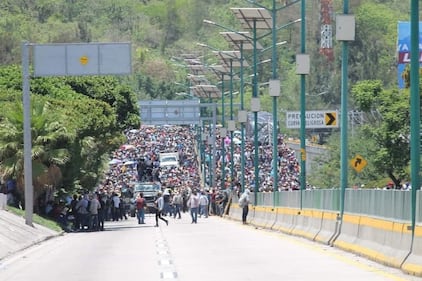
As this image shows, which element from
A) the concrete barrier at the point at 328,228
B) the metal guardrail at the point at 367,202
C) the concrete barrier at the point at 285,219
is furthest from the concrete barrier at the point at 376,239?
the concrete barrier at the point at 285,219

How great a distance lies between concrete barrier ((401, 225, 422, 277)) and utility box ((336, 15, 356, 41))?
39.9 feet

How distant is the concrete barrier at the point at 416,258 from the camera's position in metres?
21.1

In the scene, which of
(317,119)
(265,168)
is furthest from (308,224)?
(265,168)

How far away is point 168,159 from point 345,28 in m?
88.3

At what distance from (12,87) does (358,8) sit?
76.0 metres

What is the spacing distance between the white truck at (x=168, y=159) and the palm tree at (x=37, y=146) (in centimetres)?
6829

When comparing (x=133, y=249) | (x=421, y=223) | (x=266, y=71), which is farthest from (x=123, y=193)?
(x=266, y=71)

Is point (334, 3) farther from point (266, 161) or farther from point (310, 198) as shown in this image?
point (310, 198)

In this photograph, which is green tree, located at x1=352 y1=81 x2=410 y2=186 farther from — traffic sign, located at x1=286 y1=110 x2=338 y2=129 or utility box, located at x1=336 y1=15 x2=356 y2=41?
utility box, located at x1=336 y1=15 x2=356 y2=41

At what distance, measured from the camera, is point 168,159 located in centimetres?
12119

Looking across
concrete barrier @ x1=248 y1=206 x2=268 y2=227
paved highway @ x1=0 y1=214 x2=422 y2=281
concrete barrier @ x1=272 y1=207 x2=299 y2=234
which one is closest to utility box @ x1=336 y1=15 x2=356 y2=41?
paved highway @ x1=0 y1=214 x2=422 y2=281

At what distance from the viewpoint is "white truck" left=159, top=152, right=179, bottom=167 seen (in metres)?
119

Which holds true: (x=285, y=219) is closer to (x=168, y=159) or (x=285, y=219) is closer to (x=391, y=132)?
(x=391, y=132)

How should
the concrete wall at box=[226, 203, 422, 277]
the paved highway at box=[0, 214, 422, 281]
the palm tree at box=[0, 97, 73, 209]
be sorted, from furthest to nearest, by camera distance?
the palm tree at box=[0, 97, 73, 209]
the paved highway at box=[0, 214, 422, 281]
the concrete wall at box=[226, 203, 422, 277]
